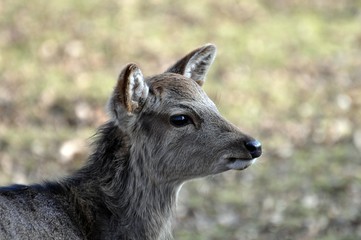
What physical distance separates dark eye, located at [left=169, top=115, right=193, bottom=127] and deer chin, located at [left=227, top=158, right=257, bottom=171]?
0.38 meters

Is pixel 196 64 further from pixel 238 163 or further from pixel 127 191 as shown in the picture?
pixel 127 191

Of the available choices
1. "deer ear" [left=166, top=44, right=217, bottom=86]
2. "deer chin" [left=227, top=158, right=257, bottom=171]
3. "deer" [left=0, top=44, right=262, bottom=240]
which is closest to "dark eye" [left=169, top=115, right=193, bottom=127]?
"deer" [left=0, top=44, right=262, bottom=240]

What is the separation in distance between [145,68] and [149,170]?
330 inches

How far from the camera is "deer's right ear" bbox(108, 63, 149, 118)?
19.3 ft

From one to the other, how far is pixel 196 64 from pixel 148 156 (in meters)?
0.97

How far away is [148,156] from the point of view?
239 inches

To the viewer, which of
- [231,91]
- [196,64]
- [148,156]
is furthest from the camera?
[231,91]

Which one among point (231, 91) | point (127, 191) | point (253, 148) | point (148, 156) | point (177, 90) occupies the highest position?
point (177, 90)

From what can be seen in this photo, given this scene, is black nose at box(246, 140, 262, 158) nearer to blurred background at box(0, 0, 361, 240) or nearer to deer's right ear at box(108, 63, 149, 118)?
deer's right ear at box(108, 63, 149, 118)

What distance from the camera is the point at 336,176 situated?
10.8m

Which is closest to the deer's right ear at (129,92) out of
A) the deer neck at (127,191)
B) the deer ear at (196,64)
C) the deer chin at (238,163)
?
the deer neck at (127,191)

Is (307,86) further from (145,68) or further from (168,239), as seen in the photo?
(168,239)

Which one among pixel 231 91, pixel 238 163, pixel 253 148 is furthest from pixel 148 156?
pixel 231 91

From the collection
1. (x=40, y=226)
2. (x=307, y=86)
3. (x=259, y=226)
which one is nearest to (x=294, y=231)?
(x=259, y=226)
